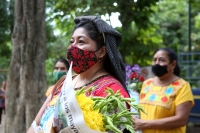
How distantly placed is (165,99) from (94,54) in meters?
1.98

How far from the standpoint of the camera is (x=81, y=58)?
252 cm

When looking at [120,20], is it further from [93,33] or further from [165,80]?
[93,33]

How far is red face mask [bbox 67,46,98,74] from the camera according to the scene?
8.23 feet

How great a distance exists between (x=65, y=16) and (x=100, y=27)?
20.0 feet

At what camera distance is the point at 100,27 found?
250 centimetres

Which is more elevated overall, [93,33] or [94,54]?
[93,33]

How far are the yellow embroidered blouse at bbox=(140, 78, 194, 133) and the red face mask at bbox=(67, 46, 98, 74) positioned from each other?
1.92 m

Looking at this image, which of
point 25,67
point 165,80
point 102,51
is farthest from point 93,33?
point 25,67

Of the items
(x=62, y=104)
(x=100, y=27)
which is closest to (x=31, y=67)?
(x=100, y=27)

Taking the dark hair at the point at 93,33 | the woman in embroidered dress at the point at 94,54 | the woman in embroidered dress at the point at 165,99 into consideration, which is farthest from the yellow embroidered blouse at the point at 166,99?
the dark hair at the point at 93,33

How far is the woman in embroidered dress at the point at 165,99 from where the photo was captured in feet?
13.6

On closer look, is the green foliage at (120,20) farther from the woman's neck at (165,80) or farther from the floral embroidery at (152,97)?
the floral embroidery at (152,97)

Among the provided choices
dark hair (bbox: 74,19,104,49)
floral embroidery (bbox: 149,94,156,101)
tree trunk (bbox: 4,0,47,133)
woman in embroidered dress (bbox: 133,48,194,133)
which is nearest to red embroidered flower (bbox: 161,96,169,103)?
woman in embroidered dress (bbox: 133,48,194,133)

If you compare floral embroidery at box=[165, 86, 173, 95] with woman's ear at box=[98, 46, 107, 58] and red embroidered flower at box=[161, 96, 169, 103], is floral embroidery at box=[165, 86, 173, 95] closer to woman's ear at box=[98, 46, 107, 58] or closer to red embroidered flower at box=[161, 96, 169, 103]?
red embroidered flower at box=[161, 96, 169, 103]
